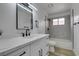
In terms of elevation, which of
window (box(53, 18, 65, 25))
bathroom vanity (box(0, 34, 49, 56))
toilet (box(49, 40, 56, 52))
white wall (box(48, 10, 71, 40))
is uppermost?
window (box(53, 18, 65, 25))

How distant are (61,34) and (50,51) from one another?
20.3 inches

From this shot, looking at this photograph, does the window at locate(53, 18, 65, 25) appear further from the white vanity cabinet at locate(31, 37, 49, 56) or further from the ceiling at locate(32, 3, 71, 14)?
the white vanity cabinet at locate(31, 37, 49, 56)

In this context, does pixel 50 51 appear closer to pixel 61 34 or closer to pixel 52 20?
pixel 61 34

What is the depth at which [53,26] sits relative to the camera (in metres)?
1.51

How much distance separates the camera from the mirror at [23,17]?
1.37m

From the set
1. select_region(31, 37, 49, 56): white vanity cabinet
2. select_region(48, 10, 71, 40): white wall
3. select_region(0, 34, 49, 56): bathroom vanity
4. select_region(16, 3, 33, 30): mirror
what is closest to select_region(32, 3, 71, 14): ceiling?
select_region(48, 10, 71, 40): white wall

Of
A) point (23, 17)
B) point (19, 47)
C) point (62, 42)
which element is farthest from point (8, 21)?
point (62, 42)

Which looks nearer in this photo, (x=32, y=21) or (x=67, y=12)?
(x=67, y=12)

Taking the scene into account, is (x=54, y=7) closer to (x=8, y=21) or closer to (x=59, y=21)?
(x=59, y=21)

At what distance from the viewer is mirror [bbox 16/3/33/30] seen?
1366 mm

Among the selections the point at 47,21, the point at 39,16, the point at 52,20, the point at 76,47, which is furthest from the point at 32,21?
the point at 76,47

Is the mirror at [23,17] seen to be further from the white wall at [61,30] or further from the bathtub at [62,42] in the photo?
the bathtub at [62,42]

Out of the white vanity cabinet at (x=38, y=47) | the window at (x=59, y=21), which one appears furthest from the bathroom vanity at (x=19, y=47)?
the window at (x=59, y=21)

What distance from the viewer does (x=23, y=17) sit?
4.97 ft
